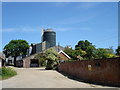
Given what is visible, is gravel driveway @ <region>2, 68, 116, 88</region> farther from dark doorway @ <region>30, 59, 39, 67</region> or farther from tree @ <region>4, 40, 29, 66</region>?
tree @ <region>4, 40, 29, 66</region>

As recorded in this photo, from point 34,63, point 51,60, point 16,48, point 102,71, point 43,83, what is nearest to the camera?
point 102,71

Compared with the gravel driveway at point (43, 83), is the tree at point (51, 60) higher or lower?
higher

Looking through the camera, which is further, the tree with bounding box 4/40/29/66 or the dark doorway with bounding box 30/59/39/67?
the tree with bounding box 4/40/29/66

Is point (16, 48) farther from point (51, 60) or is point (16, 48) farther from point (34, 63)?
point (51, 60)

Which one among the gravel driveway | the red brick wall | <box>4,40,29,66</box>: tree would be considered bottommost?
the gravel driveway

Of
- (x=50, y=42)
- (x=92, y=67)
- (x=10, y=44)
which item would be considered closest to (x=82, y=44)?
(x=50, y=42)

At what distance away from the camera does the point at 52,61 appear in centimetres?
3997

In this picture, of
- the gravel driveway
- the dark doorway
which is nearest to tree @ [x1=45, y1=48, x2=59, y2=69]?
the dark doorway

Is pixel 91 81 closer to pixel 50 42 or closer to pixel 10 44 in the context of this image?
pixel 50 42

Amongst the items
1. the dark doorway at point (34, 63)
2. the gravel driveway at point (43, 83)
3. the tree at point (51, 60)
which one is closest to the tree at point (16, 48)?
the dark doorway at point (34, 63)

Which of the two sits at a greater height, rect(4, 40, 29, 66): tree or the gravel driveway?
rect(4, 40, 29, 66): tree

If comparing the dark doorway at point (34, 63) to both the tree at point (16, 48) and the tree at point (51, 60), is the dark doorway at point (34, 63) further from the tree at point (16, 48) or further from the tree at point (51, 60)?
the tree at point (16, 48)

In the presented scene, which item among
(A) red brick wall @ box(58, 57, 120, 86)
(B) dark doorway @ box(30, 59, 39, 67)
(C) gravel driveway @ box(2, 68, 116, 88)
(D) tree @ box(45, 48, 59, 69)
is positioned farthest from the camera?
(B) dark doorway @ box(30, 59, 39, 67)

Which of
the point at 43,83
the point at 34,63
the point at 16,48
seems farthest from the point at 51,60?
the point at 16,48
